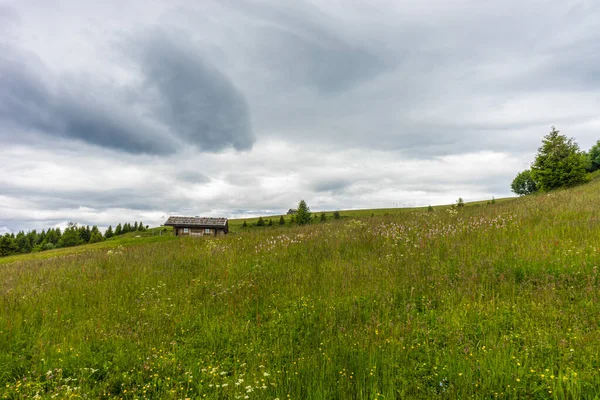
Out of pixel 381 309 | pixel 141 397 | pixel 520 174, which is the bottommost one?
pixel 141 397

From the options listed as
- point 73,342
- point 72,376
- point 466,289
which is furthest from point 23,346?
point 466,289

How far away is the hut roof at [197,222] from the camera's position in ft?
212

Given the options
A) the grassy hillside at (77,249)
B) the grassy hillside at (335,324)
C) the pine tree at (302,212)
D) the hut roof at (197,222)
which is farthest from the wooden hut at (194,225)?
the grassy hillside at (335,324)

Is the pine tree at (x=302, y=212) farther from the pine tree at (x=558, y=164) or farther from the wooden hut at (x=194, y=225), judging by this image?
the pine tree at (x=558, y=164)

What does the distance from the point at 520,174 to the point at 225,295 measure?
122 m

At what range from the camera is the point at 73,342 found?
15.0 ft

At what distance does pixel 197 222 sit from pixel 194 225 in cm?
113

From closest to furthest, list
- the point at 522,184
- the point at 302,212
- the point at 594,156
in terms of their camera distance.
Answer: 1. the point at 302,212
2. the point at 594,156
3. the point at 522,184

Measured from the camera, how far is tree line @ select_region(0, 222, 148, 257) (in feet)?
323

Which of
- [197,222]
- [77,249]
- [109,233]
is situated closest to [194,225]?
[197,222]

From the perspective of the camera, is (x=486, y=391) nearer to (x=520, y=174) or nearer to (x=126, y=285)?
(x=126, y=285)

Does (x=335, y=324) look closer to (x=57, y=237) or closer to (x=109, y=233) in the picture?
(x=109, y=233)

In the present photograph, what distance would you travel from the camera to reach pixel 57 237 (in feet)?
444

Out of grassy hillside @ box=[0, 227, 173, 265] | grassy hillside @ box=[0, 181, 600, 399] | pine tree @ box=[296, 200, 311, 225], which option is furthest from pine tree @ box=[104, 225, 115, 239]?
grassy hillside @ box=[0, 181, 600, 399]
